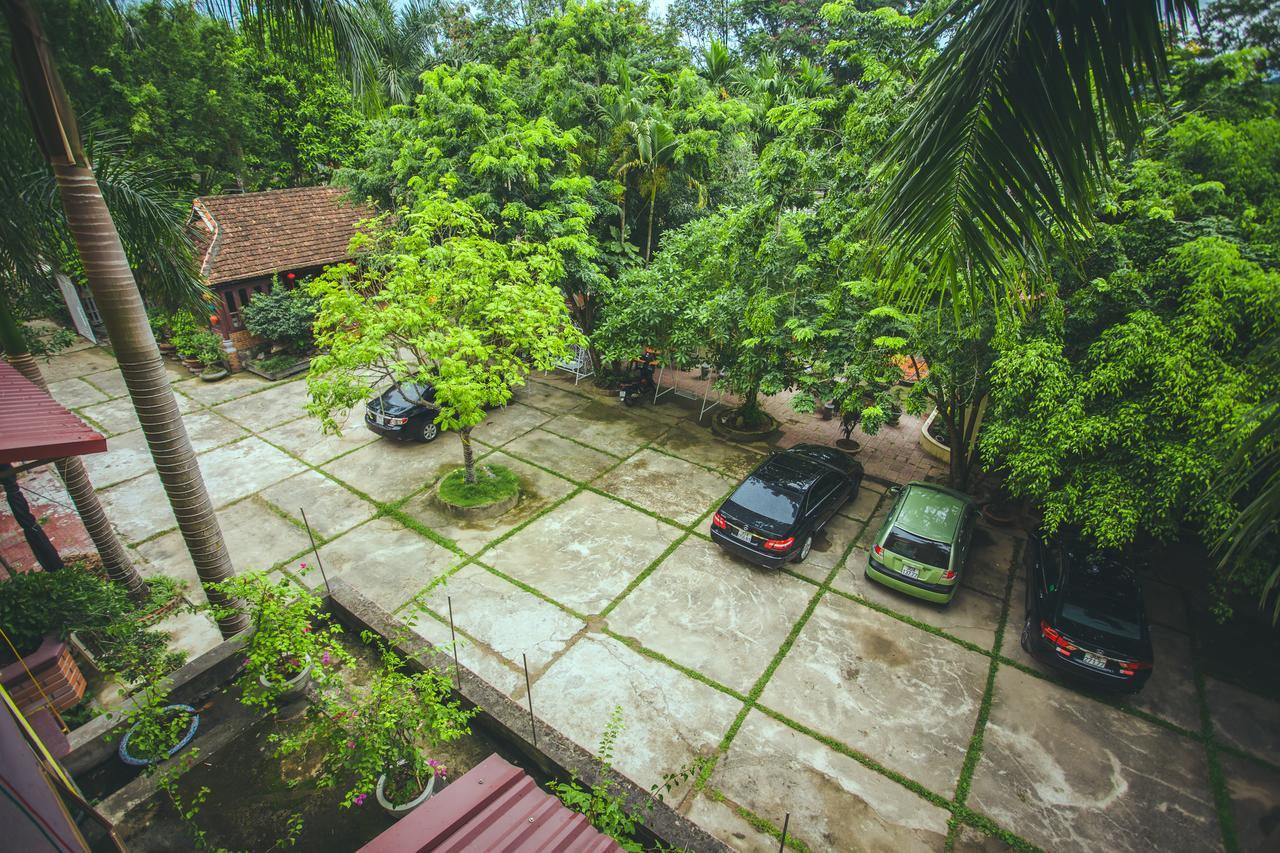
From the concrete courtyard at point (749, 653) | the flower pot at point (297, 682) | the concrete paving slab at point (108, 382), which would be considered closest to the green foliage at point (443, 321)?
the concrete courtyard at point (749, 653)

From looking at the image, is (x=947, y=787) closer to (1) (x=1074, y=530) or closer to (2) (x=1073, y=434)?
(2) (x=1073, y=434)

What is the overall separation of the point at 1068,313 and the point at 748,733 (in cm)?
738

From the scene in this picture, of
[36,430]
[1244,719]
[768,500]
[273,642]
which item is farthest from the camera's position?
[768,500]

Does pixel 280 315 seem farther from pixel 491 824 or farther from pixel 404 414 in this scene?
→ pixel 491 824

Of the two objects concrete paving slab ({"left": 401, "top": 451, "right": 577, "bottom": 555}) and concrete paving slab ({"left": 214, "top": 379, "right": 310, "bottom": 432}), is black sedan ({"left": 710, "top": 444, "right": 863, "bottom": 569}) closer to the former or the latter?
concrete paving slab ({"left": 401, "top": 451, "right": 577, "bottom": 555})

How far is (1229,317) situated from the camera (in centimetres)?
657

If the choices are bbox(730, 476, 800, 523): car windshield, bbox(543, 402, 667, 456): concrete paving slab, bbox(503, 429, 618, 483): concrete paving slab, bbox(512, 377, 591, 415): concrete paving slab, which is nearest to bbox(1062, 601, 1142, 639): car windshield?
bbox(730, 476, 800, 523): car windshield

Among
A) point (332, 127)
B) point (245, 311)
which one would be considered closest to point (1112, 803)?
point (245, 311)

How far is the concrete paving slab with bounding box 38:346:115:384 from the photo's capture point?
17.8 meters

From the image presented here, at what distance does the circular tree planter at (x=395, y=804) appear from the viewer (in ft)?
14.0

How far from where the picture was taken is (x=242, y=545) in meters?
10.9

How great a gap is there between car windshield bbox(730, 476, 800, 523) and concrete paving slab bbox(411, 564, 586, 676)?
144 inches

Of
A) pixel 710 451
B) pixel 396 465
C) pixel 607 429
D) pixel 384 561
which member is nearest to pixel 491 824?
pixel 384 561

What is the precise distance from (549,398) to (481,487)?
18.4ft
